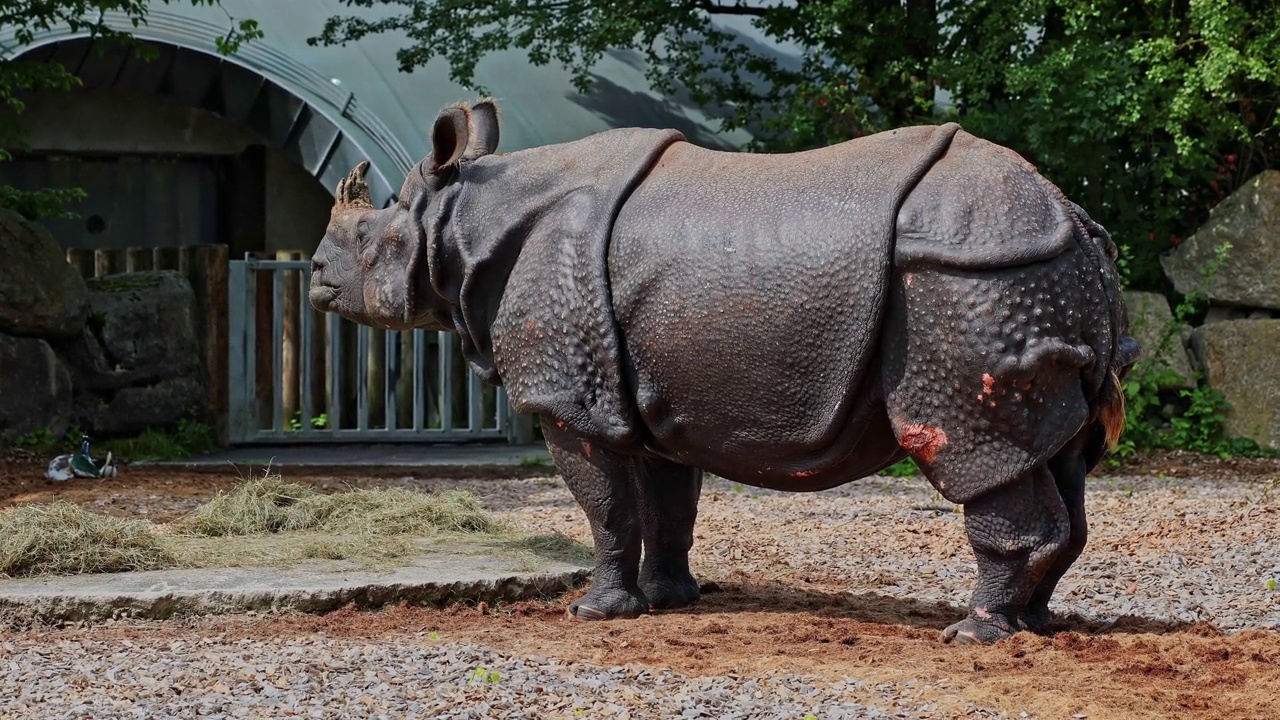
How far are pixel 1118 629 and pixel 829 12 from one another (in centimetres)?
786

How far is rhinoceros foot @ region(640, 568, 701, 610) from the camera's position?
6.12 m

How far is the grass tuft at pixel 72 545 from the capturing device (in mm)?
6332

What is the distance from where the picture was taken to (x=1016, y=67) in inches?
476

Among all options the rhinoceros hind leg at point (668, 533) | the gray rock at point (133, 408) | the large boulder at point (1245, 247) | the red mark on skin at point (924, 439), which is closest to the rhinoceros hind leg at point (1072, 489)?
the red mark on skin at point (924, 439)

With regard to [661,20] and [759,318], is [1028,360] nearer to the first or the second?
[759,318]

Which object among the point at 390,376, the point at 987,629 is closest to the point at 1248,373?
the point at 390,376

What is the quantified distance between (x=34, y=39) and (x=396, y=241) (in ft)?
27.1

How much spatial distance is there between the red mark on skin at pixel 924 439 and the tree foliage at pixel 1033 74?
7457mm

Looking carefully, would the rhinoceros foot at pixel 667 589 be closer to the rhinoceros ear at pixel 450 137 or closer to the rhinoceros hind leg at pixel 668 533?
the rhinoceros hind leg at pixel 668 533

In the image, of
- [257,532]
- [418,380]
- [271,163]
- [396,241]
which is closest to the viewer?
[396,241]

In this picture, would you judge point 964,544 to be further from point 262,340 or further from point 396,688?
point 262,340

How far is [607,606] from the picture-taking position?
5773 mm

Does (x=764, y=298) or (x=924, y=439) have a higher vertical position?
(x=764, y=298)

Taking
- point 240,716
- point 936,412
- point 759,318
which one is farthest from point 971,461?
point 240,716
